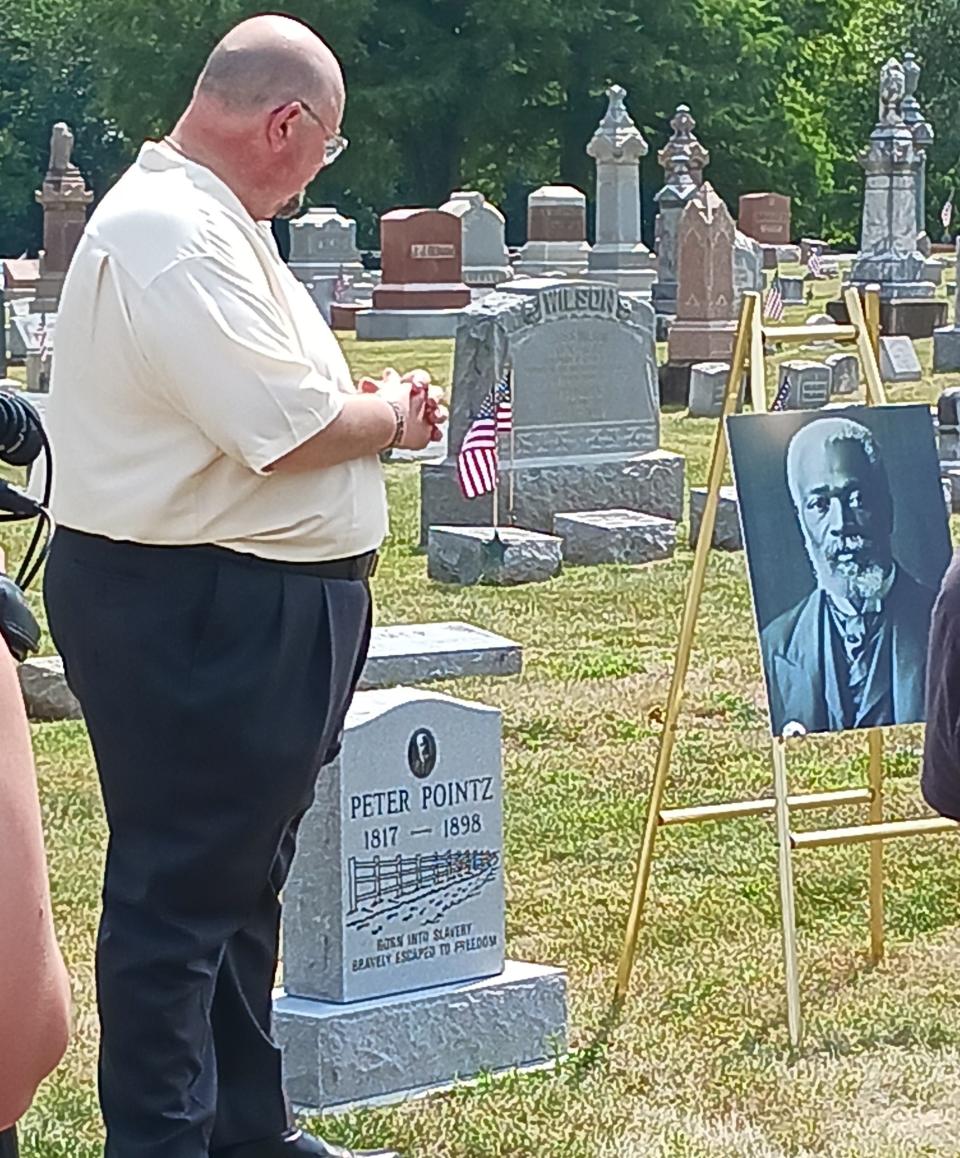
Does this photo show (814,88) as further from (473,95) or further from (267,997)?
(267,997)

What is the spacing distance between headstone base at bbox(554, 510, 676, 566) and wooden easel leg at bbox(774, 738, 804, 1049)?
6.97 meters

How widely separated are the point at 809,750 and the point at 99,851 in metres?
2.58

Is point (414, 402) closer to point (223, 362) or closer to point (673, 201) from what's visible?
point (223, 362)

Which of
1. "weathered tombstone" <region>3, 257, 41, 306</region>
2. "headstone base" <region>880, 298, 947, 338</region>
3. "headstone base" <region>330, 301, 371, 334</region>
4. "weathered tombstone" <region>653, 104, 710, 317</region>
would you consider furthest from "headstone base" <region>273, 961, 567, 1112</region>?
"weathered tombstone" <region>3, 257, 41, 306</region>

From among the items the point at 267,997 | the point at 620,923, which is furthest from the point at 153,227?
the point at 620,923

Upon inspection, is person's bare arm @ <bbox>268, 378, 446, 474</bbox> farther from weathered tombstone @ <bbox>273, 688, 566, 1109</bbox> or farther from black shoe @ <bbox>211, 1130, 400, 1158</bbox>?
black shoe @ <bbox>211, 1130, 400, 1158</bbox>

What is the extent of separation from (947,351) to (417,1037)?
18550 millimetres

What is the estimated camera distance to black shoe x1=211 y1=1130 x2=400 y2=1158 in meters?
4.22

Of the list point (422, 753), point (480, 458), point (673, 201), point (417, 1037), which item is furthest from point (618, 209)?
point (417, 1037)

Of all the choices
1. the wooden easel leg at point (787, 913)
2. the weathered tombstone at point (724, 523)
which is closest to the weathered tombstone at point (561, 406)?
the weathered tombstone at point (724, 523)

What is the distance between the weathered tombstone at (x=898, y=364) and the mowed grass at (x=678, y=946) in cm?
1227

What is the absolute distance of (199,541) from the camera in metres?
3.88

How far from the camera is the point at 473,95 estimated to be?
166 feet

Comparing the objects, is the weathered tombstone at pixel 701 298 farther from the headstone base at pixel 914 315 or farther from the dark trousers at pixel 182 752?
the dark trousers at pixel 182 752
